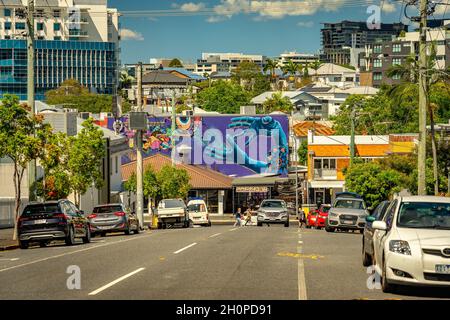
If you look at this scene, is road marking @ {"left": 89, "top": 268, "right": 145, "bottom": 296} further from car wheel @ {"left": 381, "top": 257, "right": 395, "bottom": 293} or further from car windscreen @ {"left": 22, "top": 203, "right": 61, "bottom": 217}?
car windscreen @ {"left": 22, "top": 203, "right": 61, "bottom": 217}

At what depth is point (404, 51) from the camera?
7594 inches

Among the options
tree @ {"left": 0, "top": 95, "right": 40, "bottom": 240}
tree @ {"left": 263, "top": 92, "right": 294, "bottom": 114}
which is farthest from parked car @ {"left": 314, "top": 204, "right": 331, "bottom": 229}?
tree @ {"left": 263, "top": 92, "right": 294, "bottom": 114}

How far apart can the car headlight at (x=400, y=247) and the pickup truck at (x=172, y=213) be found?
3703 centimetres

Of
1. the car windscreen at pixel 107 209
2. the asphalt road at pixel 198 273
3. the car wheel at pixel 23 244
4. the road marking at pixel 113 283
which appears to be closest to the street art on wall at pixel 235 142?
the car windscreen at pixel 107 209

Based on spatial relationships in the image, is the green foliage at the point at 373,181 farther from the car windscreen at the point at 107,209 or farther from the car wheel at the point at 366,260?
the car wheel at the point at 366,260

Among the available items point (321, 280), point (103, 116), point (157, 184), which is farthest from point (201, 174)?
A: point (321, 280)

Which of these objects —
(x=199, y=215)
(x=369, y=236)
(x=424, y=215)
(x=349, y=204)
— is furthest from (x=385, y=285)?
(x=199, y=215)

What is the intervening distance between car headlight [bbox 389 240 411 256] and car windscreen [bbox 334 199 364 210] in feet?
90.9

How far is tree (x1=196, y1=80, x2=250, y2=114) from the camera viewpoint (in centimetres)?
18575

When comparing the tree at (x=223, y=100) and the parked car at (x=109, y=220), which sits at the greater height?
the tree at (x=223, y=100)

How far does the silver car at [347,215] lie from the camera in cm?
4231

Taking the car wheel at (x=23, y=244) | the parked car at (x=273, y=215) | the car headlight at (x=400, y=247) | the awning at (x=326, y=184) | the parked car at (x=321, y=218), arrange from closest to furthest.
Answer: the car headlight at (x=400, y=247)
the car wheel at (x=23, y=244)
the parked car at (x=321, y=218)
the parked car at (x=273, y=215)
the awning at (x=326, y=184)

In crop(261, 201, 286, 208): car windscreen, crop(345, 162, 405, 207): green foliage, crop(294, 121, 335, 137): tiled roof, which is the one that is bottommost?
crop(261, 201, 286, 208): car windscreen

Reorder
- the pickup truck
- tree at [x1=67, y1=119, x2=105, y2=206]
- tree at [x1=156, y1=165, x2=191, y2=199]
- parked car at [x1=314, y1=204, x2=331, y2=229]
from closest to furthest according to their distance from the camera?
tree at [x1=67, y1=119, x2=105, y2=206], the pickup truck, parked car at [x1=314, y1=204, x2=331, y2=229], tree at [x1=156, y1=165, x2=191, y2=199]
